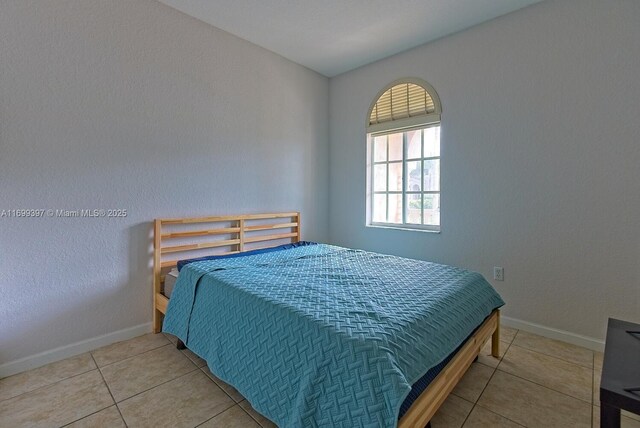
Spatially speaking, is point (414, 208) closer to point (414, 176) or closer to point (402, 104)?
point (414, 176)

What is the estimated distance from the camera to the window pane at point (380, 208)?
3.43 metres

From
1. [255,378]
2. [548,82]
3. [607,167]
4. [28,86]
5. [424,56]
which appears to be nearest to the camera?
[255,378]

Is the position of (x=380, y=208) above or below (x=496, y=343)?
above

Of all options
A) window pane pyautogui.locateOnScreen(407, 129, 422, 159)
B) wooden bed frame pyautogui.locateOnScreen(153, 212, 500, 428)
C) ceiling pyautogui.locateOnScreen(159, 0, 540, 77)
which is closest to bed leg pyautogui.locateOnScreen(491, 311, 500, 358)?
wooden bed frame pyautogui.locateOnScreen(153, 212, 500, 428)

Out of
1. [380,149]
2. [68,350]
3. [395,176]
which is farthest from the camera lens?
[380,149]

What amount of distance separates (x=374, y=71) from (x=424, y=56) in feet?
1.92

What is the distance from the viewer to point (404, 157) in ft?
10.6

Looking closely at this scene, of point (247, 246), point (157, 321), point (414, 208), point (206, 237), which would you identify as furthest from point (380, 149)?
point (157, 321)

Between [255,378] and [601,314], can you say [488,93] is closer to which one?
[601,314]

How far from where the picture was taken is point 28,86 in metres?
1.81

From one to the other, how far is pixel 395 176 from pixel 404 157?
23cm

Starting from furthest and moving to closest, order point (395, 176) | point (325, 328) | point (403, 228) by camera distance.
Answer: point (395, 176)
point (403, 228)
point (325, 328)

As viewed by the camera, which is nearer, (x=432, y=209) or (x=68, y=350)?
(x=68, y=350)

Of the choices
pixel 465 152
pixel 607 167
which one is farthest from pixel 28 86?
pixel 607 167
